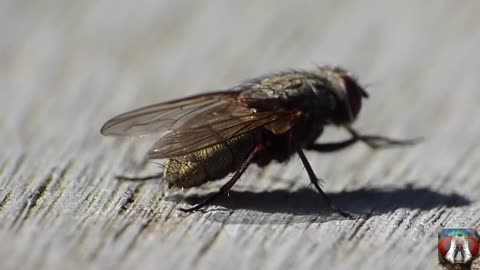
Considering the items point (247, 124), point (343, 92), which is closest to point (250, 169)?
point (247, 124)

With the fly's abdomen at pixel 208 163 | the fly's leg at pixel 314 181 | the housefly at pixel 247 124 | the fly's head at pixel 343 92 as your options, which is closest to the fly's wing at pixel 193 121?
the housefly at pixel 247 124

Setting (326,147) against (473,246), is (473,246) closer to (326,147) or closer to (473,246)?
(473,246)

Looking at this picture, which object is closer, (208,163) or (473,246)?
(473,246)

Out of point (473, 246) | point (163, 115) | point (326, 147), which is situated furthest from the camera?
point (326, 147)

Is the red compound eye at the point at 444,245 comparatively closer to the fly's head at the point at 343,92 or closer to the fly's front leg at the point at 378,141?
the fly's front leg at the point at 378,141

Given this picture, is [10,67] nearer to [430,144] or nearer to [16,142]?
[16,142]
